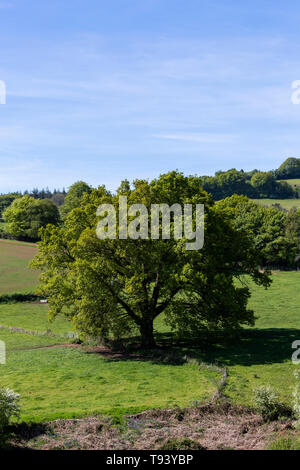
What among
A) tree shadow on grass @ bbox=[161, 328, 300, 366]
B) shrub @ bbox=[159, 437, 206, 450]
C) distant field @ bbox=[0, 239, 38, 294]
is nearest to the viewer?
shrub @ bbox=[159, 437, 206, 450]

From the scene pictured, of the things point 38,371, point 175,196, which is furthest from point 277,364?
point 38,371

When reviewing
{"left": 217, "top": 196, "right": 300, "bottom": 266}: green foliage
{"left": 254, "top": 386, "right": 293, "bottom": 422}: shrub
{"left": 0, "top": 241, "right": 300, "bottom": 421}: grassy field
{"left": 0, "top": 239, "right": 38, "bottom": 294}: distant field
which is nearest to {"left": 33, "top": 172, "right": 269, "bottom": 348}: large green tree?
{"left": 0, "top": 241, "right": 300, "bottom": 421}: grassy field

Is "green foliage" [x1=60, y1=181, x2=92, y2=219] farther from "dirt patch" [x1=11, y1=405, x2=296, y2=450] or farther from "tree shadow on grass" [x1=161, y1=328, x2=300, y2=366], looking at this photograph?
"dirt patch" [x1=11, y1=405, x2=296, y2=450]

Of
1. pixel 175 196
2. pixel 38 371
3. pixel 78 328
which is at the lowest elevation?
pixel 38 371

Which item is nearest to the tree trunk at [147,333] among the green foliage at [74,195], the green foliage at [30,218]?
the green foliage at [74,195]

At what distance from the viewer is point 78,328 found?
35.6 meters

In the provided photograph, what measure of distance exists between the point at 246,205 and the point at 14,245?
6410cm

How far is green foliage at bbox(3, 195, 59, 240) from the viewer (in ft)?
414

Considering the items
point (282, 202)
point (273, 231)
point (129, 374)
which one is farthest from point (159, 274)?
point (282, 202)

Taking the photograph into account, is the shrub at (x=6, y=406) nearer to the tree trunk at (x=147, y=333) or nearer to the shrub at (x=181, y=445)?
the shrub at (x=181, y=445)
